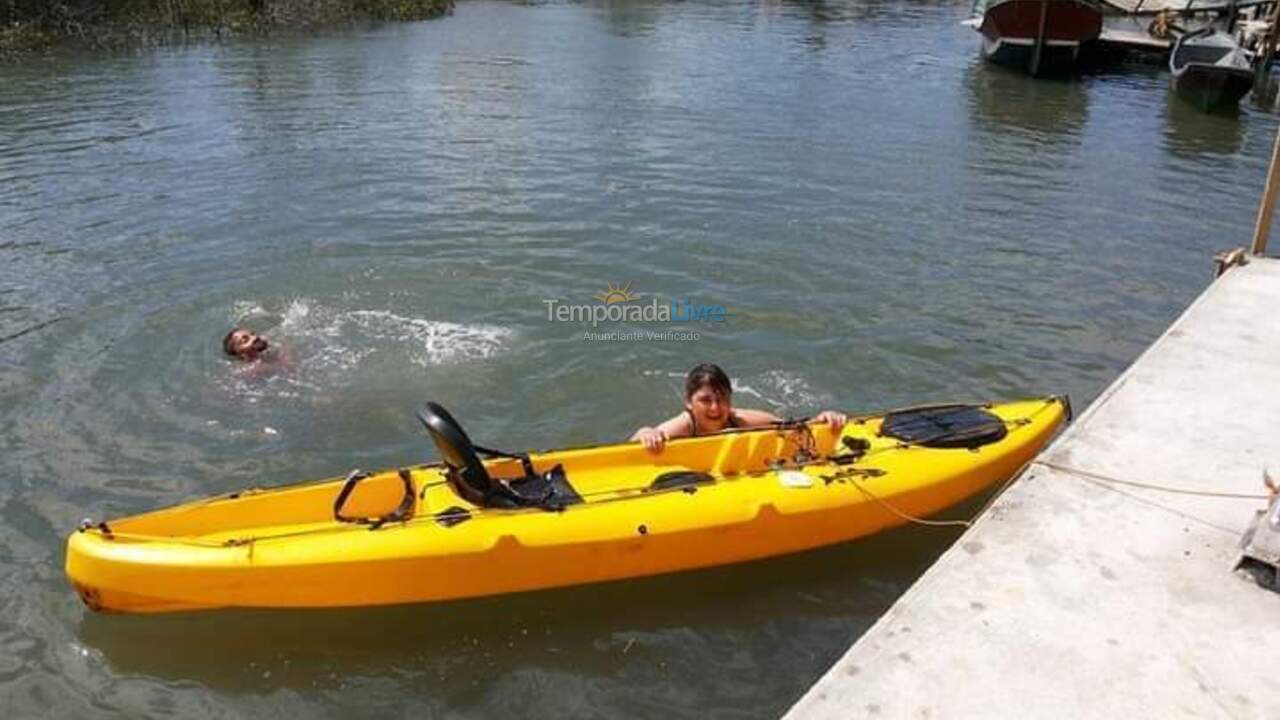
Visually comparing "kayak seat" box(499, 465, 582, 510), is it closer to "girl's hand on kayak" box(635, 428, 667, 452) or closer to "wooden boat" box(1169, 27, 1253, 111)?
"girl's hand on kayak" box(635, 428, 667, 452)

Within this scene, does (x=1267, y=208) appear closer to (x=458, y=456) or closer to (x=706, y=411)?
(x=706, y=411)

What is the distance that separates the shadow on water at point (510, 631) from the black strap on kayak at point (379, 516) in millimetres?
537

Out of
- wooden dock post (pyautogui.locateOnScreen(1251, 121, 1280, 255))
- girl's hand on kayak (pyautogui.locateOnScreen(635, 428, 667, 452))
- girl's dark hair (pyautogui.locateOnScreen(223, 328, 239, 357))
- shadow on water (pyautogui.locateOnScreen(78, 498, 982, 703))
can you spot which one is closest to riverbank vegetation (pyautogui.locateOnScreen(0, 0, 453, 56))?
girl's dark hair (pyautogui.locateOnScreen(223, 328, 239, 357))

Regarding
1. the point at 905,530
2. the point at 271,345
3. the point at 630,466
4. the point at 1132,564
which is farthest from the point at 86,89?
the point at 1132,564

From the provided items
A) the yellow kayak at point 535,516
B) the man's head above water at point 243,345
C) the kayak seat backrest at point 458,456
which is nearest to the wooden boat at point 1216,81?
the yellow kayak at point 535,516

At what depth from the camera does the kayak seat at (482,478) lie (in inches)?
213

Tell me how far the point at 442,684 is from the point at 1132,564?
3.54m

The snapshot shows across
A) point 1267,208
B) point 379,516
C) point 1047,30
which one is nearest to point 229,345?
point 379,516

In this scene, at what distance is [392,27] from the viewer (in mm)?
31344

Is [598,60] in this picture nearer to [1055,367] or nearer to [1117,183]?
[1117,183]

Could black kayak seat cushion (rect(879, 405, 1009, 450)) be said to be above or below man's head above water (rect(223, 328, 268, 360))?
above

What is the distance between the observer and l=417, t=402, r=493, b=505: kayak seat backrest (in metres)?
5.39

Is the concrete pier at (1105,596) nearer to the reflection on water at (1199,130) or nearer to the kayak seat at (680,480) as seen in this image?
the kayak seat at (680,480)

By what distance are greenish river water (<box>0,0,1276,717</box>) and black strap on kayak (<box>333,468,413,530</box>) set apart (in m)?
0.55
